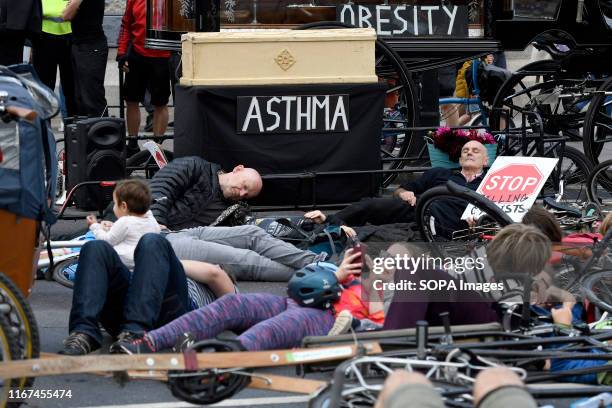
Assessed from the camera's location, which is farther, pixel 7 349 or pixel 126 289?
pixel 126 289

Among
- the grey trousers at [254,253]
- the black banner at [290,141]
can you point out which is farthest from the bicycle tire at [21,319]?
the black banner at [290,141]

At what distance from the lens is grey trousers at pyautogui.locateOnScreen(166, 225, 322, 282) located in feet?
26.0

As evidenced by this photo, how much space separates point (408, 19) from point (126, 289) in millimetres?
6131

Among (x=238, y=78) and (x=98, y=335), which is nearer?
(x=98, y=335)

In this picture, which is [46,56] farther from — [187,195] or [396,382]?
[396,382]

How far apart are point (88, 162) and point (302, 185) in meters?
1.65

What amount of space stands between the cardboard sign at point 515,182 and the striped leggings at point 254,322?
7.51ft

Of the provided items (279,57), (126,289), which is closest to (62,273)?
(126,289)

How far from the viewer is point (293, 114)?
1001 cm

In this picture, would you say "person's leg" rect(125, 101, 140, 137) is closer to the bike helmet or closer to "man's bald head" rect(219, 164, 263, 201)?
"man's bald head" rect(219, 164, 263, 201)

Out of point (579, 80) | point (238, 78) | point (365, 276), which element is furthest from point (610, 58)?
point (365, 276)

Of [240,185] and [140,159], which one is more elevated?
[240,185]

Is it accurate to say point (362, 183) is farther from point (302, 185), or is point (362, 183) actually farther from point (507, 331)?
point (507, 331)

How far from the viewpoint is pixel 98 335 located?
6.01 metres
